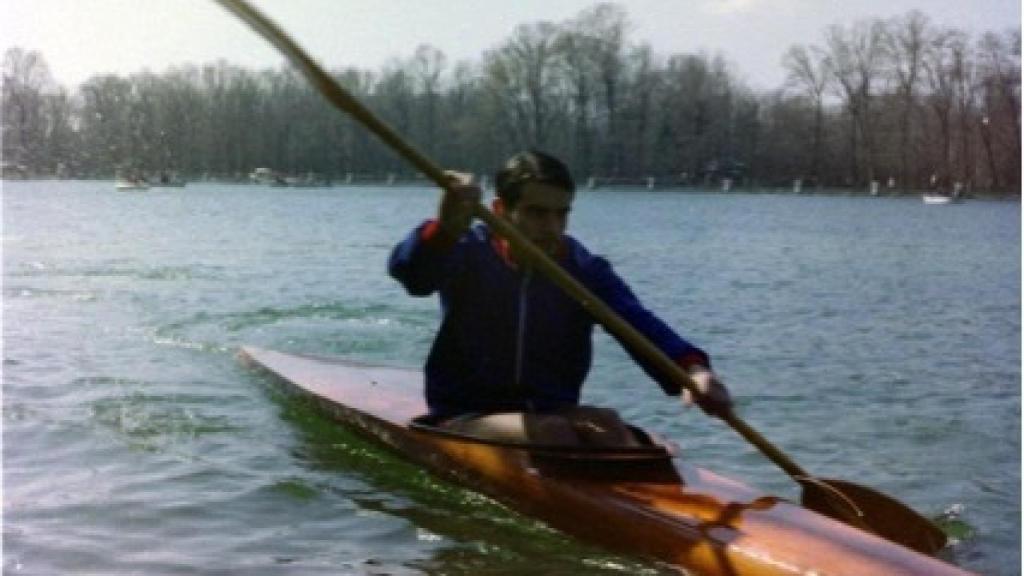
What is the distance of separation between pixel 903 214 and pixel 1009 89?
9.49 m

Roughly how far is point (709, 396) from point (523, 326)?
96cm

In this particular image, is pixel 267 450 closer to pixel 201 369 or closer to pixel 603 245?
pixel 201 369

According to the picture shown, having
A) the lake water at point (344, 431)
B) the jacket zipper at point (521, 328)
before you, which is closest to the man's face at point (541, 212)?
the jacket zipper at point (521, 328)

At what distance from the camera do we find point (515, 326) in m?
5.67

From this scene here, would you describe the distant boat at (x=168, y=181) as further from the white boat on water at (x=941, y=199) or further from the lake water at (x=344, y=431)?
the lake water at (x=344, y=431)

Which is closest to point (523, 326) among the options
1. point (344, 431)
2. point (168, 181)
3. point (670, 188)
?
point (344, 431)

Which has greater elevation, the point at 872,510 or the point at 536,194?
the point at 536,194

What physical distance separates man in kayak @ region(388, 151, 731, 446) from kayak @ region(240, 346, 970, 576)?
0.15 meters

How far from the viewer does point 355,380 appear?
324 inches

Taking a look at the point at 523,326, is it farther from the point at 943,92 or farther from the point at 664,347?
the point at 943,92

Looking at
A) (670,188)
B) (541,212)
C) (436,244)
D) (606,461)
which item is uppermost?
(670,188)

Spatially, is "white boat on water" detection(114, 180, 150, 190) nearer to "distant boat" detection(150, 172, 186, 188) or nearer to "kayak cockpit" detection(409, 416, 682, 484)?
"distant boat" detection(150, 172, 186, 188)

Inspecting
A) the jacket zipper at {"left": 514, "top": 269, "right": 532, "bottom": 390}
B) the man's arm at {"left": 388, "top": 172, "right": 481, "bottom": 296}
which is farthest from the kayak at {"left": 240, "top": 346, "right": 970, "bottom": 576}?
the man's arm at {"left": 388, "top": 172, "right": 481, "bottom": 296}

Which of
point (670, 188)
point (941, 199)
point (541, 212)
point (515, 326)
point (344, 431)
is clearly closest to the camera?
point (541, 212)
